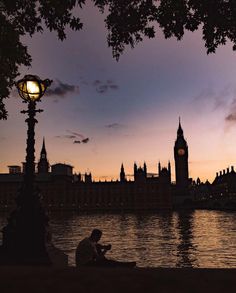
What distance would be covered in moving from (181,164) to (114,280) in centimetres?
17375

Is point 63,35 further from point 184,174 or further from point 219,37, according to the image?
point 184,174

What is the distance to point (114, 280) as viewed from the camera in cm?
287

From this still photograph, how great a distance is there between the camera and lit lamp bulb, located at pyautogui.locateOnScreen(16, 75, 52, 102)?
775cm

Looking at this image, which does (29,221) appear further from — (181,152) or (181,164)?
(181,152)

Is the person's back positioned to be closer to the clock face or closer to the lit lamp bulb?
the lit lamp bulb

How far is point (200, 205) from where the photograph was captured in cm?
14662

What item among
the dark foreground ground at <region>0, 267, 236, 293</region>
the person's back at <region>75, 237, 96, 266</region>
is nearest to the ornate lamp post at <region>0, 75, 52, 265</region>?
the person's back at <region>75, 237, 96, 266</region>

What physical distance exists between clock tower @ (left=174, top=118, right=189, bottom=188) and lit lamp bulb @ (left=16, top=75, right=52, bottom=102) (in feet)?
539

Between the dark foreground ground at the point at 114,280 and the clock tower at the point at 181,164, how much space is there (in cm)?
16851

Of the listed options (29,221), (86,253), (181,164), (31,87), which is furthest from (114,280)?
(181,164)

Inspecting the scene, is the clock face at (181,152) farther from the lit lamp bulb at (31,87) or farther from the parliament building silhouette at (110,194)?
the lit lamp bulb at (31,87)

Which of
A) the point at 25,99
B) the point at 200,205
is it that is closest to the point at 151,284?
the point at 25,99

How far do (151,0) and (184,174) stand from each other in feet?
555

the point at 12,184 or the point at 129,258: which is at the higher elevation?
the point at 12,184
